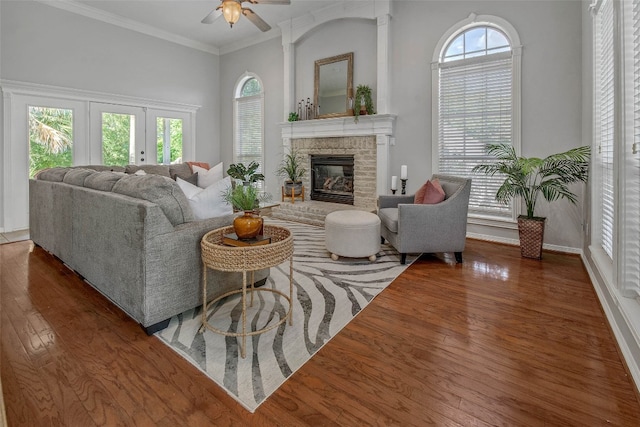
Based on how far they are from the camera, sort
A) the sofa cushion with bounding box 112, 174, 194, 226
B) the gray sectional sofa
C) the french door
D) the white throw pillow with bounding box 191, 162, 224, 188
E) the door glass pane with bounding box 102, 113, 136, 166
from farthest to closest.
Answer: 1. the door glass pane with bounding box 102, 113, 136, 166
2. the french door
3. the white throw pillow with bounding box 191, 162, 224, 188
4. the sofa cushion with bounding box 112, 174, 194, 226
5. the gray sectional sofa

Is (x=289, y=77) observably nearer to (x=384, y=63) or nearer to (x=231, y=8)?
(x=384, y=63)

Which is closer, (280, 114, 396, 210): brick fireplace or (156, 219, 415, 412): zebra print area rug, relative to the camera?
(156, 219, 415, 412): zebra print area rug

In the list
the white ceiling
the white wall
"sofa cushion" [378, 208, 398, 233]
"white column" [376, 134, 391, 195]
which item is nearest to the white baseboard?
"sofa cushion" [378, 208, 398, 233]

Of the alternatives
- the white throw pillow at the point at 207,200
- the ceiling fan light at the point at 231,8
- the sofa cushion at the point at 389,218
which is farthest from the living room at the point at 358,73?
the white throw pillow at the point at 207,200

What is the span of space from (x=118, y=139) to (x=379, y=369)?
19.7ft

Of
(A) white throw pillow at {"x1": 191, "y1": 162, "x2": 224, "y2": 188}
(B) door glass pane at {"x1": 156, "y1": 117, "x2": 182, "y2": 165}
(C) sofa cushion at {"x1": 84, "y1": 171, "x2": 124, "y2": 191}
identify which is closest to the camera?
(C) sofa cushion at {"x1": 84, "y1": 171, "x2": 124, "y2": 191}

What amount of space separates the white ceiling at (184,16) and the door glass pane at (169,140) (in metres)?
1.59

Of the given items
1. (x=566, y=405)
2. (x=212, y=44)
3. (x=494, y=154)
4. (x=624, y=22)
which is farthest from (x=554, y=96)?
(x=212, y=44)

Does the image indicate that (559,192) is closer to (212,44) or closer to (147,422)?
(147,422)

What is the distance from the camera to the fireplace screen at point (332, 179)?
5.49 meters

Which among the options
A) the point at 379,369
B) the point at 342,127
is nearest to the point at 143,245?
the point at 379,369

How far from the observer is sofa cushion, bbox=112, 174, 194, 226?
6.62ft

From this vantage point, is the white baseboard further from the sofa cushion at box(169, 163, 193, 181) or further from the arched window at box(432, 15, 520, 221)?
the sofa cushion at box(169, 163, 193, 181)

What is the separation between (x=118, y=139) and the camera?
5734mm
